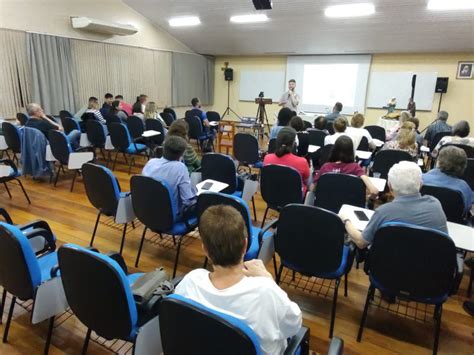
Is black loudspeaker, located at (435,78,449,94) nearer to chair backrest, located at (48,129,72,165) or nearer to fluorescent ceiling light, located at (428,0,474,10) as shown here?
fluorescent ceiling light, located at (428,0,474,10)

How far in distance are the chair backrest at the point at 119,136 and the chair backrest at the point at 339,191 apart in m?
3.61

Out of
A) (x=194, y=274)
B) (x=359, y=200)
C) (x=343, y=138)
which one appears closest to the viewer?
(x=194, y=274)

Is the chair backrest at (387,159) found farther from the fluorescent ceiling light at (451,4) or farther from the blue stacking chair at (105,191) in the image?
the fluorescent ceiling light at (451,4)

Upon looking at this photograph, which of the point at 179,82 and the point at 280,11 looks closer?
the point at 280,11

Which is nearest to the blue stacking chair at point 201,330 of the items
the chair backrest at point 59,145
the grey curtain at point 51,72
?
the chair backrest at point 59,145

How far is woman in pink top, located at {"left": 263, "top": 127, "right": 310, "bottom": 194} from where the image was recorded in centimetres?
329

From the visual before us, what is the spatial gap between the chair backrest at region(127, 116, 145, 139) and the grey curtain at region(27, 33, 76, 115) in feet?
8.42

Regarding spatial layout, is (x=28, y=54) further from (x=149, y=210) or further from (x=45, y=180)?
(x=149, y=210)

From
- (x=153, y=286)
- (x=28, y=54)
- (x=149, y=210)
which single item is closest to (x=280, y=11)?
(x=28, y=54)

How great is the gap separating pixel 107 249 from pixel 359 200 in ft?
7.77

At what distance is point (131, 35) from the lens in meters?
9.30

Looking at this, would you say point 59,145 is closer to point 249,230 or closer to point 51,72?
point 249,230

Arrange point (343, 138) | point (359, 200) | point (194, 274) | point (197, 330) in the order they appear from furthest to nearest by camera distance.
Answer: point (343, 138)
point (359, 200)
point (194, 274)
point (197, 330)

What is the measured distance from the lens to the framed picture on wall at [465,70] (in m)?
8.90
